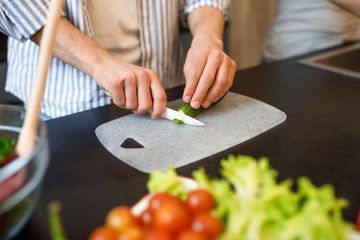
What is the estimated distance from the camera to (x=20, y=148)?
461 millimetres

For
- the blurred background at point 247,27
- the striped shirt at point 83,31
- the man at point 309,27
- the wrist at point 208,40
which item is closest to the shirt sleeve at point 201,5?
the striped shirt at point 83,31

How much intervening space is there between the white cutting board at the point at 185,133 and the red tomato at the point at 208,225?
0.30 meters

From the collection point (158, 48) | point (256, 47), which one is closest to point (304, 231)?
point (158, 48)

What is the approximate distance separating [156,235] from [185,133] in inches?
18.6

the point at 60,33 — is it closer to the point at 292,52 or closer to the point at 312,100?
the point at 312,100

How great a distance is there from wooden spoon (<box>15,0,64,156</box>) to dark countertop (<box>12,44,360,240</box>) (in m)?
0.14

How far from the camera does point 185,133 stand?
80cm

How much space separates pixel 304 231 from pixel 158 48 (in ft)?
3.12

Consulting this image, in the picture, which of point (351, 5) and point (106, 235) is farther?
point (351, 5)

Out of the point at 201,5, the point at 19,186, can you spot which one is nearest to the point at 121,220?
the point at 19,186

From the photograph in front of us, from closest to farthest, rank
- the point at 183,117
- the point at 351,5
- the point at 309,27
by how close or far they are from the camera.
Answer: the point at 183,117, the point at 351,5, the point at 309,27

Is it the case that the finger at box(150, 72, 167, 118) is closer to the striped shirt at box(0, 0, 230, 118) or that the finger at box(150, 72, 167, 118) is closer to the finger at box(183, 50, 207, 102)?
the finger at box(183, 50, 207, 102)

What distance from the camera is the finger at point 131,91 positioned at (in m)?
0.79

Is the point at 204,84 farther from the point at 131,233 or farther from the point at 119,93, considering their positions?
the point at 131,233
